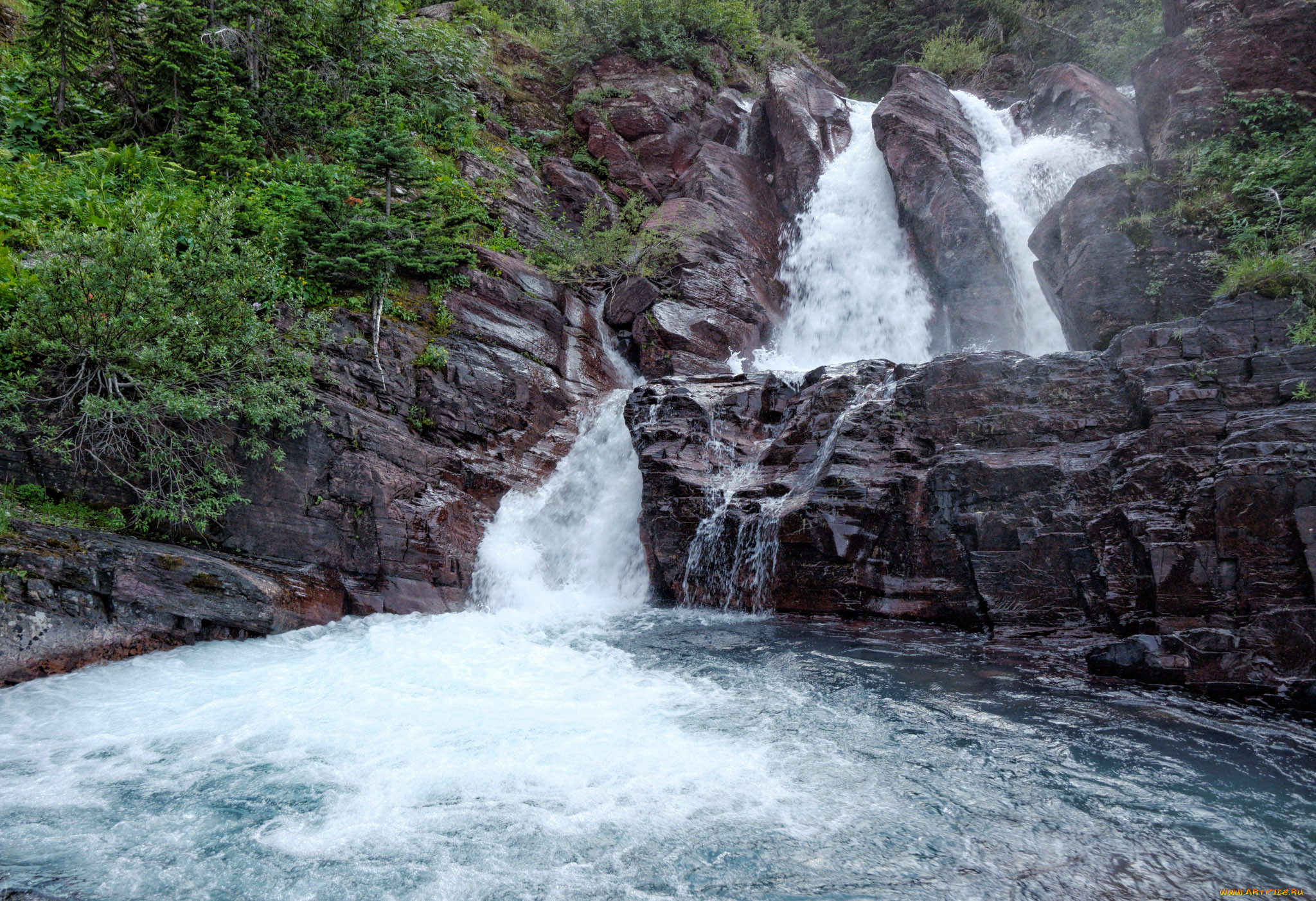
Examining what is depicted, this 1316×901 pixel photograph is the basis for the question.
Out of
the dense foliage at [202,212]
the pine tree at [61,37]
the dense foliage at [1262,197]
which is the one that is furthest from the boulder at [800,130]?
the pine tree at [61,37]

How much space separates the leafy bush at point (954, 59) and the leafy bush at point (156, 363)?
26.4 meters

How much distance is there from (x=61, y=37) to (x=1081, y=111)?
24.1 metres

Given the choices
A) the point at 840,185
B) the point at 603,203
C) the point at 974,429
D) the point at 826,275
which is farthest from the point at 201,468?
the point at 840,185

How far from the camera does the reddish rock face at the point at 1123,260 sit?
420 inches

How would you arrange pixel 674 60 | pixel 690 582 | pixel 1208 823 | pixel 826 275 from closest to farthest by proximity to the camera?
pixel 1208 823 < pixel 690 582 < pixel 826 275 < pixel 674 60

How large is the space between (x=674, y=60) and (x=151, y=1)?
1573cm

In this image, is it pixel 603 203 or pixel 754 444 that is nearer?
pixel 754 444

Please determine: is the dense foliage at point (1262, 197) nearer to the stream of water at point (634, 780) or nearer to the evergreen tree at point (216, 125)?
the stream of water at point (634, 780)

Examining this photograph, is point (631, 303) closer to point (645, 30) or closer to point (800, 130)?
point (800, 130)

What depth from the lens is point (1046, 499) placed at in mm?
8484

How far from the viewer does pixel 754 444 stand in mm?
11773

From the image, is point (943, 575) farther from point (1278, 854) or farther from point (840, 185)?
point (840, 185)

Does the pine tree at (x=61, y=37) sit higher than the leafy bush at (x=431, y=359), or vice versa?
the pine tree at (x=61, y=37)

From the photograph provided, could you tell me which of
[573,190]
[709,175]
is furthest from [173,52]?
[709,175]
